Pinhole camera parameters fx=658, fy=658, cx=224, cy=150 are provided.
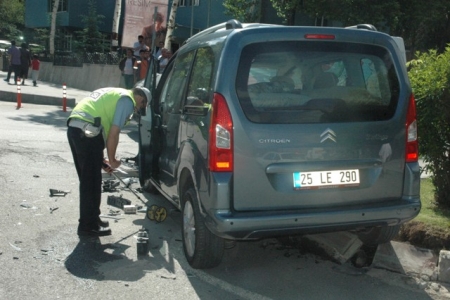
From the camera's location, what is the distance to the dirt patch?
5762 millimetres

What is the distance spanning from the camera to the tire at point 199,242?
5379 millimetres

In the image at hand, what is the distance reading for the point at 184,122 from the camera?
5848 mm

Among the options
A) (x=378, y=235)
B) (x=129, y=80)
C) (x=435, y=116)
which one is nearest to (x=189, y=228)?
(x=378, y=235)

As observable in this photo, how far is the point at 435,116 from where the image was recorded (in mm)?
6539

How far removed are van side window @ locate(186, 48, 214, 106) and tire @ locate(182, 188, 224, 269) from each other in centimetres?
78

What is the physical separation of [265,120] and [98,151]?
85.8 inches

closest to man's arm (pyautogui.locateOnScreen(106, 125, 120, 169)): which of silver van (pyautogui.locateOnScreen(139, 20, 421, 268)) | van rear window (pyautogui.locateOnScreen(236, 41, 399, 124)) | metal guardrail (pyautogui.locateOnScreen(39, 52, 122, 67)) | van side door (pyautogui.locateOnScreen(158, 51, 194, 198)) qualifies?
van side door (pyautogui.locateOnScreen(158, 51, 194, 198))

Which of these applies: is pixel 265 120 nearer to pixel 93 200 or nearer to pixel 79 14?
pixel 93 200

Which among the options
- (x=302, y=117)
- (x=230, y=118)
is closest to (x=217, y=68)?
(x=230, y=118)

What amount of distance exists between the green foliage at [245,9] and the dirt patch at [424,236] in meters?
23.4

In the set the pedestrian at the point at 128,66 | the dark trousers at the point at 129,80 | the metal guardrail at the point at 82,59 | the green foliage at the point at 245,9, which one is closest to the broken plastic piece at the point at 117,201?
the pedestrian at the point at 128,66

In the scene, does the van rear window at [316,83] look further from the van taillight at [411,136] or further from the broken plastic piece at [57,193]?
the broken plastic piece at [57,193]

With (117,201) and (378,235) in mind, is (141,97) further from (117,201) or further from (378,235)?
(378,235)

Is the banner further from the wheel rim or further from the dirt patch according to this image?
the dirt patch
